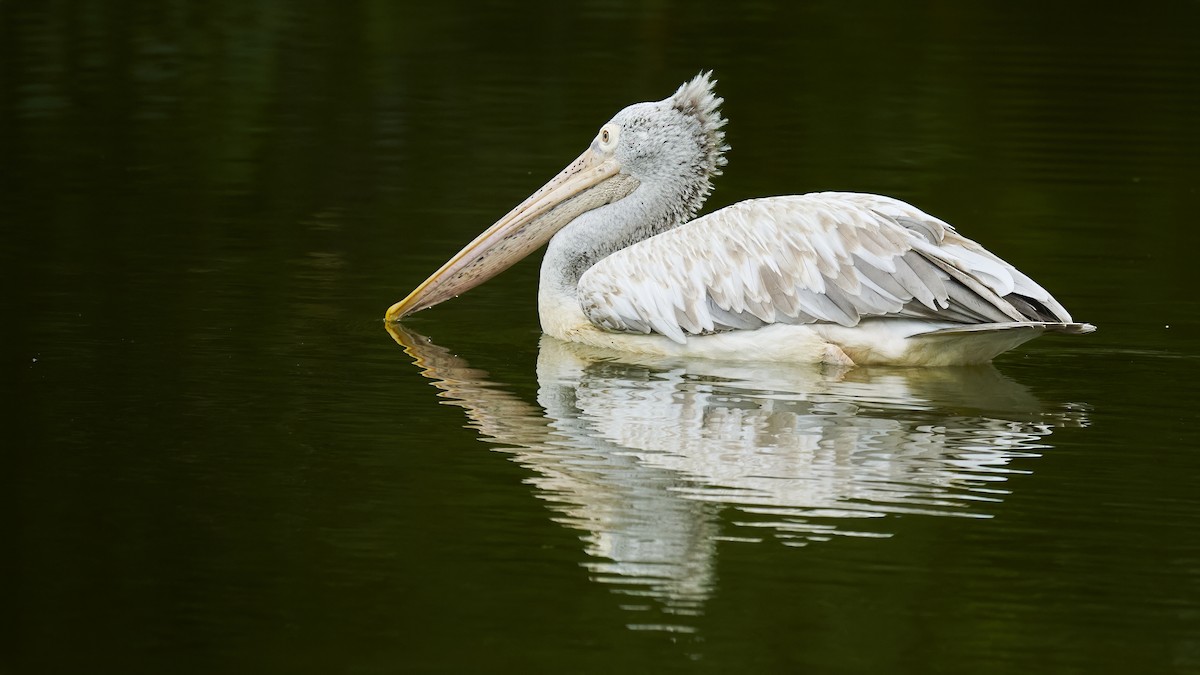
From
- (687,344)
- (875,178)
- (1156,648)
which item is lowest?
(1156,648)

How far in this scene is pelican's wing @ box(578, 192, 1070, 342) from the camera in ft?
21.3

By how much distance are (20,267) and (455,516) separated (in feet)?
12.8

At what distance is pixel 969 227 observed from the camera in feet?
31.8

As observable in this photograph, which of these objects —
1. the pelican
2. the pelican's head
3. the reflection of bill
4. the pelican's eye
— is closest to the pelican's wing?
the pelican

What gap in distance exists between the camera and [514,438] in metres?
5.80

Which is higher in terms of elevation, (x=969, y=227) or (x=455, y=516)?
(x=969, y=227)

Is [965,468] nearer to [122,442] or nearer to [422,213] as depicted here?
[122,442]

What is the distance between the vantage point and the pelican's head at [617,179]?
768 centimetres

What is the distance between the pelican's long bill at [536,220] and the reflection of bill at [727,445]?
0.65 meters

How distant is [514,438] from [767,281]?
142cm

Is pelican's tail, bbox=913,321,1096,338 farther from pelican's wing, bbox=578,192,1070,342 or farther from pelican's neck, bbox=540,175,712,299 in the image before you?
pelican's neck, bbox=540,175,712,299

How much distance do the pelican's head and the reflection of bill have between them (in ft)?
2.25

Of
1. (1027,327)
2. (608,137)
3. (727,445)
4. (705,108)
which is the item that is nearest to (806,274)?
(1027,327)

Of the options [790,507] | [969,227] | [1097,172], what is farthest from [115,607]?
[1097,172]
